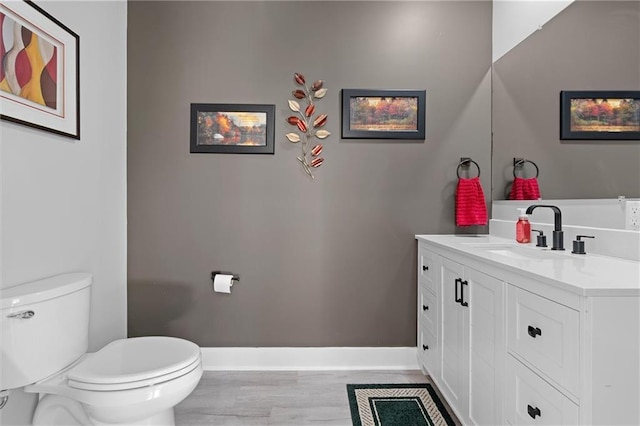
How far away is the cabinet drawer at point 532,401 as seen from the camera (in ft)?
3.27

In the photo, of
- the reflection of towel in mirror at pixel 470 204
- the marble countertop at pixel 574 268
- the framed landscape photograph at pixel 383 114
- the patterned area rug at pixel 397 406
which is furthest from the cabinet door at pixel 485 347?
the framed landscape photograph at pixel 383 114

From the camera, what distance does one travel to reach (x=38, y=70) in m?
1.61

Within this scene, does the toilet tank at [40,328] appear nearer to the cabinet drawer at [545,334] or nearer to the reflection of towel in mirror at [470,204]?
the cabinet drawer at [545,334]

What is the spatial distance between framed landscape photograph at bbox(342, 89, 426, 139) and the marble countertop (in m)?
0.85

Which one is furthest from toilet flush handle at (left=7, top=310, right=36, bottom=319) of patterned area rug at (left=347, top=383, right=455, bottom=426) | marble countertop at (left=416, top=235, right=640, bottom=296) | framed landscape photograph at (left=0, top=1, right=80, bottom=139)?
marble countertop at (left=416, top=235, right=640, bottom=296)

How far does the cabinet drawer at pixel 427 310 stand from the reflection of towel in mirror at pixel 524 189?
76cm

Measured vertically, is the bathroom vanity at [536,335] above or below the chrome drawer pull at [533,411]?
above

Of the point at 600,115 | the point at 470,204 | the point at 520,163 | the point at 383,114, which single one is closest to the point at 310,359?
the point at 470,204

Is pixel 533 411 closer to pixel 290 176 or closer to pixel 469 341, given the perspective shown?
pixel 469 341

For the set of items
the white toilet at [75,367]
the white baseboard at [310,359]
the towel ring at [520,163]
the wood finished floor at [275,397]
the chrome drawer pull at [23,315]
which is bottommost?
the wood finished floor at [275,397]

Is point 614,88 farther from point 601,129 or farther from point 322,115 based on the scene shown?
point 322,115

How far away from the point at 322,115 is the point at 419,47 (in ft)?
2.47

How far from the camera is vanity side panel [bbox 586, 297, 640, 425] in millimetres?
905

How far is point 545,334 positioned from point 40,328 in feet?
5.58
